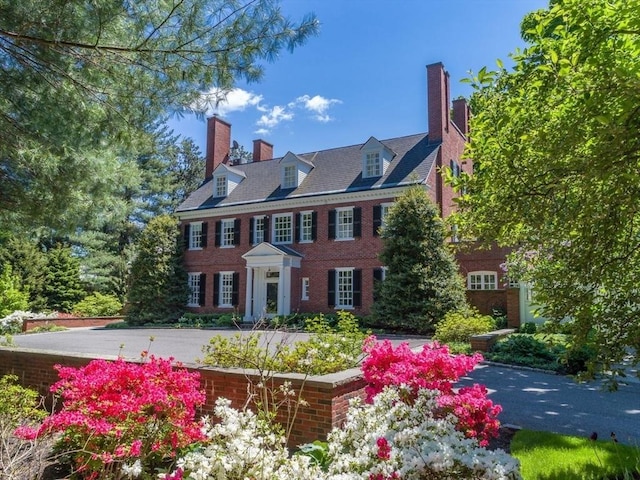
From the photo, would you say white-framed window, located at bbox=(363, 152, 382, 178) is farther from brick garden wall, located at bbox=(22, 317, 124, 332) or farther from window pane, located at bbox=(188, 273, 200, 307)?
brick garden wall, located at bbox=(22, 317, 124, 332)

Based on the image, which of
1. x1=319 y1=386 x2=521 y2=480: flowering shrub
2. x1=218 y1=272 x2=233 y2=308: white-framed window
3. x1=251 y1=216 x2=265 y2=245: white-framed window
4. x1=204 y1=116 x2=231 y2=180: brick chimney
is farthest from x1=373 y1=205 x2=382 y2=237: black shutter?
x1=319 y1=386 x2=521 y2=480: flowering shrub

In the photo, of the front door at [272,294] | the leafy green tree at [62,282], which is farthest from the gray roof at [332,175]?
the leafy green tree at [62,282]

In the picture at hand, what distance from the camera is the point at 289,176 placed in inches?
1004

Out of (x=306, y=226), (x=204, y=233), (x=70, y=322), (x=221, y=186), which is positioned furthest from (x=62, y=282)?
(x=306, y=226)

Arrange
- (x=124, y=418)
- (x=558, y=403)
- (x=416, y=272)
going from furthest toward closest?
(x=416, y=272) → (x=558, y=403) → (x=124, y=418)

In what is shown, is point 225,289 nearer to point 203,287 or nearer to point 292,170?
point 203,287

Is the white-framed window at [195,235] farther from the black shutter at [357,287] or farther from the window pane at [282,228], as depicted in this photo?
the black shutter at [357,287]

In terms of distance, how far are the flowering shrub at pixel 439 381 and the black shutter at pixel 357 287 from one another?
16.6 m

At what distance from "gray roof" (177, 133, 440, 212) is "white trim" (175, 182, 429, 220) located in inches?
8.9

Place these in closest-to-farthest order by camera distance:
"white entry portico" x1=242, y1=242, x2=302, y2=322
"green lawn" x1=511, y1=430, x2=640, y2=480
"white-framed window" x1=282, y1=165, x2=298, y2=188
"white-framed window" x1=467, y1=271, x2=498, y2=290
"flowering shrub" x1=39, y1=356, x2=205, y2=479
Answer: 1. "flowering shrub" x1=39, y1=356, x2=205, y2=479
2. "green lawn" x1=511, y1=430, x2=640, y2=480
3. "white-framed window" x1=467, y1=271, x2=498, y2=290
4. "white entry portico" x1=242, y1=242, x2=302, y2=322
5. "white-framed window" x1=282, y1=165, x2=298, y2=188

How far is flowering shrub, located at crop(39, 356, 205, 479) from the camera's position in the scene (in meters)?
3.63

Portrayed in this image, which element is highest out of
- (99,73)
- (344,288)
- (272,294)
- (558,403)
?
(99,73)

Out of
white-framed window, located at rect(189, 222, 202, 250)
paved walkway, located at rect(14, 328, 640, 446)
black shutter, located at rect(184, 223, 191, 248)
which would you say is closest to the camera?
paved walkway, located at rect(14, 328, 640, 446)

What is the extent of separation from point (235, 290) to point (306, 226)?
214 inches
